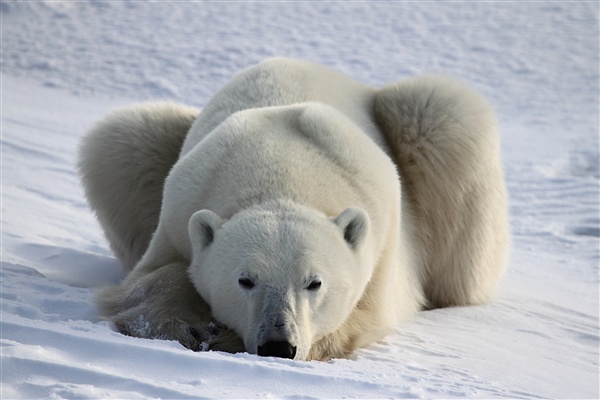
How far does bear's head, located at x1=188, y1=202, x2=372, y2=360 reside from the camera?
277cm

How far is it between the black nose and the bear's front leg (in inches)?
10.6

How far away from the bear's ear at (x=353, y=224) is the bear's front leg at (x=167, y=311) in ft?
1.80

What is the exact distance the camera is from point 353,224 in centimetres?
312

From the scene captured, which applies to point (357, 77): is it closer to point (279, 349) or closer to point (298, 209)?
point (298, 209)

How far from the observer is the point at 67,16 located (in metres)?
12.3

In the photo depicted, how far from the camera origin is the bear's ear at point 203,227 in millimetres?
3041

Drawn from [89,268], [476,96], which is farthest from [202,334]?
[476,96]

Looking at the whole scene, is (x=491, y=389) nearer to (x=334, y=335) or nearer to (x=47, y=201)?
(x=334, y=335)

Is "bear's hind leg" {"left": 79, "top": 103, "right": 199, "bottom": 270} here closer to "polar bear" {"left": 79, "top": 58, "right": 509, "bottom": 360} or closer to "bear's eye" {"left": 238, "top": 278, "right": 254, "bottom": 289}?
"polar bear" {"left": 79, "top": 58, "right": 509, "bottom": 360}

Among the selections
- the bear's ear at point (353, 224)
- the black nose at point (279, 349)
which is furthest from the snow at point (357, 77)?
the bear's ear at point (353, 224)

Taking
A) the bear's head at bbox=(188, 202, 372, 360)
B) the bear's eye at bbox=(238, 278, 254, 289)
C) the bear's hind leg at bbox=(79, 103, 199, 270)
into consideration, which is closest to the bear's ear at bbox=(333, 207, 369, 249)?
the bear's head at bbox=(188, 202, 372, 360)

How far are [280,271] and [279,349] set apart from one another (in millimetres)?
263

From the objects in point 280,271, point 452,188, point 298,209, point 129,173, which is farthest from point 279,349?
point 129,173

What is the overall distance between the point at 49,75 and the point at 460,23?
6.78 m
